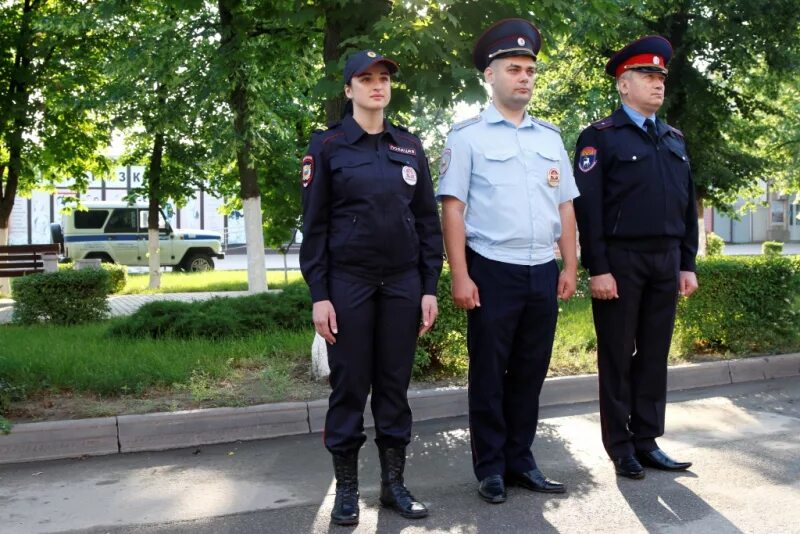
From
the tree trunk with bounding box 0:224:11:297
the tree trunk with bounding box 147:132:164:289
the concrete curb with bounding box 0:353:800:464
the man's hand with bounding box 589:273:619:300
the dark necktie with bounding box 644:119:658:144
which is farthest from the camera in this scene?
the tree trunk with bounding box 147:132:164:289

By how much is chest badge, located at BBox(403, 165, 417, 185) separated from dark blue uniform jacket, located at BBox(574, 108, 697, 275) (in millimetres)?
1040

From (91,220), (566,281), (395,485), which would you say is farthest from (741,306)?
(91,220)

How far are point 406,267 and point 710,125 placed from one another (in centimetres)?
1500

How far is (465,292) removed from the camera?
405cm

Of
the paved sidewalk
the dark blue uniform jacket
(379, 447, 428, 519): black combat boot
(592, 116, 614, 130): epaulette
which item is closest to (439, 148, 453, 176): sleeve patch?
the dark blue uniform jacket

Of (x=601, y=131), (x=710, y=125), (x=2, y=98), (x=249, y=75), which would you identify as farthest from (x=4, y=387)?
(x=710, y=125)

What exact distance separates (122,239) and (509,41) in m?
28.5

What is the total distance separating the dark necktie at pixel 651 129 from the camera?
14.7 ft

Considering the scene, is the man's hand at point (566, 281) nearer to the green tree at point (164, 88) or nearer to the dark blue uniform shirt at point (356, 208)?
the dark blue uniform shirt at point (356, 208)

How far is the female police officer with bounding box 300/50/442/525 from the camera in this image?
3.78 m

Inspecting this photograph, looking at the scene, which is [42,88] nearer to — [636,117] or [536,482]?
[636,117]

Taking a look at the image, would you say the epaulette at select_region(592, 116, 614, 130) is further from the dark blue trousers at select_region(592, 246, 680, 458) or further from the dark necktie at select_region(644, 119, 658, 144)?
the dark blue trousers at select_region(592, 246, 680, 458)

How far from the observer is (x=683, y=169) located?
4.56 metres

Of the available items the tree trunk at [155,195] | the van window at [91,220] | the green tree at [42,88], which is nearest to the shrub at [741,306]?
the green tree at [42,88]
